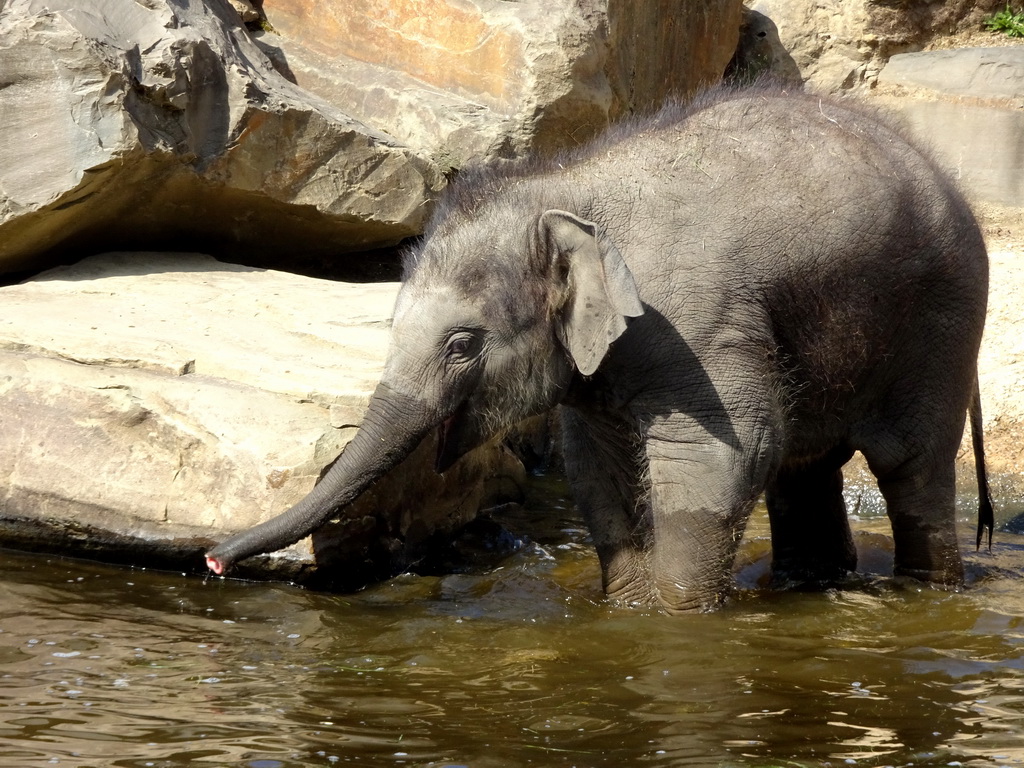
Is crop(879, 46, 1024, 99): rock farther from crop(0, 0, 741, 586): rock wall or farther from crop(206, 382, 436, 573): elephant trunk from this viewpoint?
crop(206, 382, 436, 573): elephant trunk

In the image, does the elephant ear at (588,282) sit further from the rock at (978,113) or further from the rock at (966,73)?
the rock at (966,73)

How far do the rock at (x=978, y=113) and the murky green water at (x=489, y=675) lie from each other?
14.8ft

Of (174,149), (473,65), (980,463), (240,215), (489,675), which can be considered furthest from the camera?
(473,65)

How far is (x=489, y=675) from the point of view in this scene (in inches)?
151

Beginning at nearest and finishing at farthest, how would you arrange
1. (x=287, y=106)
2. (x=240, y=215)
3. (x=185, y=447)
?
(x=185, y=447) < (x=287, y=106) < (x=240, y=215)

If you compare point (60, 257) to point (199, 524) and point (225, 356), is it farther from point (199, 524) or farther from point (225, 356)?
point (199, 524)

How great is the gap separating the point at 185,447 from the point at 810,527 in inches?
95.9

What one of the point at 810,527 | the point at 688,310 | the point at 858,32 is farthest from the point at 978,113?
the point at 688,310

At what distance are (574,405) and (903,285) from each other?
3.92 ft

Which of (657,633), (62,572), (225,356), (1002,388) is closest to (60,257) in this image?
(225,356)

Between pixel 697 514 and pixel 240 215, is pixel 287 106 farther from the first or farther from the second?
pixel 697 514

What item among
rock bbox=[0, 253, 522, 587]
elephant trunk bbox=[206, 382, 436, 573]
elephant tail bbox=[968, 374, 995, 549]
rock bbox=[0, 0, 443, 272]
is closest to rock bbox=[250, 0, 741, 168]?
rock bbox=[0, 0, 443, 272]

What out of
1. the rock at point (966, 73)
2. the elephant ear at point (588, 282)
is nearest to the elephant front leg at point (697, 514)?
the elephant ear at point (588, 282)

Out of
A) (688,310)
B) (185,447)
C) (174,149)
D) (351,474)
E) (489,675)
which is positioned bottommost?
(489,675)
